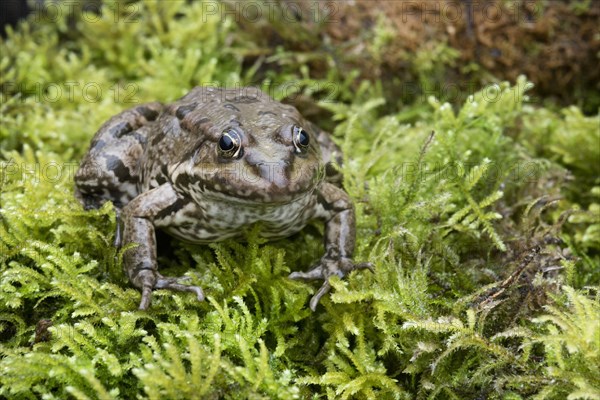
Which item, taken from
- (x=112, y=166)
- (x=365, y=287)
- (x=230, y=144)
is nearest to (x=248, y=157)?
(x=230, y=144)

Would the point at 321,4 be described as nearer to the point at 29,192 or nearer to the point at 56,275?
the point at 29,192

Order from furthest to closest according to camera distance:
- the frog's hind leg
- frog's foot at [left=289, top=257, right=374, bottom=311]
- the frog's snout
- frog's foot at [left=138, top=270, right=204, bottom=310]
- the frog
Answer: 1. the frog's hind leg
2. frog's foot at [left=289, top=257, right=374, bottom=311]
3. frog's foot at [left=138, top=270, right=204, bottom=310]
4. the frog
5. the frog's snout

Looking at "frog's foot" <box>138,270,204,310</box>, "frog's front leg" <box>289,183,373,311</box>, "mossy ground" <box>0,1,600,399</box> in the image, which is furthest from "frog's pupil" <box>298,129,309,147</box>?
"frog's foot" <box>138,270,204,310</box>

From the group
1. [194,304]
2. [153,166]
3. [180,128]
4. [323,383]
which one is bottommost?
[323,383]

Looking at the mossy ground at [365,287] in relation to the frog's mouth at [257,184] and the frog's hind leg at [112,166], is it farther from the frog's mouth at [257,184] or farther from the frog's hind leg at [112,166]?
the frog's mouth at [257,184]

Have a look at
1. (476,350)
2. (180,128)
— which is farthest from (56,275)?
(476,350)

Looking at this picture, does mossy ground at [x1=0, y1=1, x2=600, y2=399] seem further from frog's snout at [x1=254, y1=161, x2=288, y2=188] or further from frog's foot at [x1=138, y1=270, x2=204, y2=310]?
frog's snout at [x1=254, y1=161, x2=288, y2=188]

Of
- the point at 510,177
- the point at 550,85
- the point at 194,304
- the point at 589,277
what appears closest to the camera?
the point at 194,304

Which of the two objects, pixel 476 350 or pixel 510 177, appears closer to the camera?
pixel 476 350
